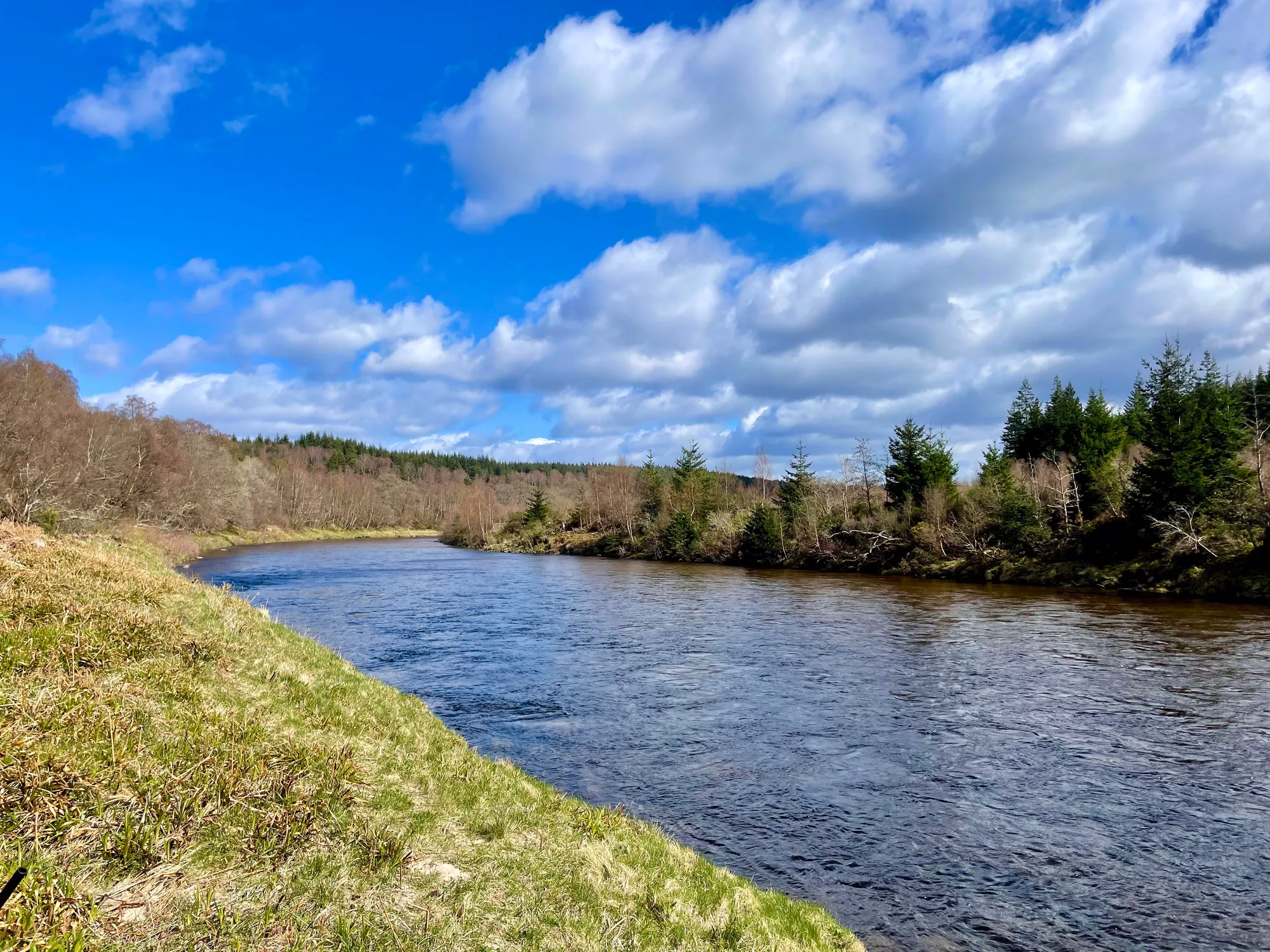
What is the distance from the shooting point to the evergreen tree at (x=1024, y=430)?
268 feet

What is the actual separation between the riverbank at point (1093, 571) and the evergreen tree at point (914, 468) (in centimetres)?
656

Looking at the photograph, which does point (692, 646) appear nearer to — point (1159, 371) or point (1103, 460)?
point (1103, 460)

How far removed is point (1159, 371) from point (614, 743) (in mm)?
84476

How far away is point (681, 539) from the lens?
7756cm

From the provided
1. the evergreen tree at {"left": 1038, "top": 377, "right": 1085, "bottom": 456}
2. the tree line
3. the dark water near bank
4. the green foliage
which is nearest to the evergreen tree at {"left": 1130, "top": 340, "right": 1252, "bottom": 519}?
the tree line

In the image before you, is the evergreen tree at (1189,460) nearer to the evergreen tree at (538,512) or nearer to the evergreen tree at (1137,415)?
the evergreen tree at (1137,415)

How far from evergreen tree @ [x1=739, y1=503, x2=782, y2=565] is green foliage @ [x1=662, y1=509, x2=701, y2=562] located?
22.5 feet

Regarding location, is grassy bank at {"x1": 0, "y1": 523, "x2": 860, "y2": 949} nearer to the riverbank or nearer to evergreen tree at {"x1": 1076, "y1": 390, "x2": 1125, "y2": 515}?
the riverbank

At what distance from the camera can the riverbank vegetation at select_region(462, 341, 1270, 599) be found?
41094 mm

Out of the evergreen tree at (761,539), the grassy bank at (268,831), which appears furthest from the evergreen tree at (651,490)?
the grassy bank at (268,831)

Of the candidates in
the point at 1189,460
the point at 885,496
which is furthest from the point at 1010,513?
the point at 885,496

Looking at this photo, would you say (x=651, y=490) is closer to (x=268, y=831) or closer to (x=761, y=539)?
(x=761, y=539)

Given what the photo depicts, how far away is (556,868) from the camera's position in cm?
755

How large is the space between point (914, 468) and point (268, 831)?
63.0 metres
